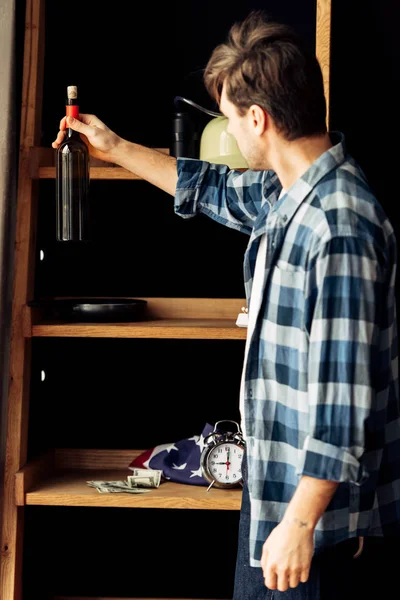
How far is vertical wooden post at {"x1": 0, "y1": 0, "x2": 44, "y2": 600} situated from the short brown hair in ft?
A: 2.78

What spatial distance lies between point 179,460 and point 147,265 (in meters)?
0.67

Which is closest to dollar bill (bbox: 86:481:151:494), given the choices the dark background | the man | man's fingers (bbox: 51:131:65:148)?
the dark background

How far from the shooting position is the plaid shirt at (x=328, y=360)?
4.45 ft

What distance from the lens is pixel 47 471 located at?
246 centimetres

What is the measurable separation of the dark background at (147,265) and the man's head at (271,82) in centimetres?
101

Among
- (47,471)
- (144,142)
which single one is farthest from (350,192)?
(47,471)

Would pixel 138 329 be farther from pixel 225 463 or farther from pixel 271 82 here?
pixel 271 82

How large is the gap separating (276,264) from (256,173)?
0.53 metres

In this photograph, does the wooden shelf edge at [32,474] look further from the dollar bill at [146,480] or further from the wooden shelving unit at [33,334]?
the dollar bill at [146,480]

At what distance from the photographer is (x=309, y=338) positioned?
1.42 meters

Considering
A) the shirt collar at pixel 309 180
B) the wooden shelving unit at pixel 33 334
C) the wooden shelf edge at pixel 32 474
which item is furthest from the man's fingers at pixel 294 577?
the wooden shelf edge at pixel 32 474

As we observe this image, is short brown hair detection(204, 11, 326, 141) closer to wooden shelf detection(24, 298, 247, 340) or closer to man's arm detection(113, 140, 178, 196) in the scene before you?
man's arm detection(113, 140, 178, 196)

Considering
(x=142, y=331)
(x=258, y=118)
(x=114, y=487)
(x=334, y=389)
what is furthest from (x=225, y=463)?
(x=258, y=118)

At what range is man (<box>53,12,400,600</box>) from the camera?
Result: 53.6 inches
